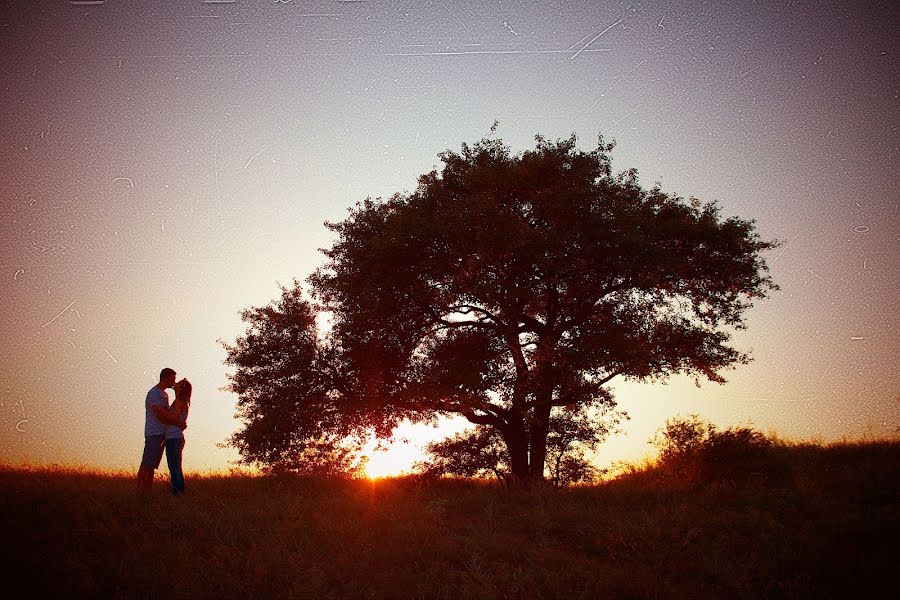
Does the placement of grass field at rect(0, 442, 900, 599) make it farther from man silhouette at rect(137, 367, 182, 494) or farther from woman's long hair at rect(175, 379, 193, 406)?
woman's long hair at rect(175, 379, 193, 406)

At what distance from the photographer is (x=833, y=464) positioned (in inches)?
561

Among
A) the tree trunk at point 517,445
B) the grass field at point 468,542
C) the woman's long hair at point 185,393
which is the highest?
the woman's long hair at point 185,393

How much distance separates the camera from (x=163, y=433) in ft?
38.4

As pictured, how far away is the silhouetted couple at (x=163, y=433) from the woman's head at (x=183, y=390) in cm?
9

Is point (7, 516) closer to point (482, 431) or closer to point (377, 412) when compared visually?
point (377, 412)

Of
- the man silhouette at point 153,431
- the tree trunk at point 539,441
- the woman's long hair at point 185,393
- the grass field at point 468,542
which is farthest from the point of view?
the tree trunk at point 539,441

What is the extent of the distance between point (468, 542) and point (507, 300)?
7.98 metres

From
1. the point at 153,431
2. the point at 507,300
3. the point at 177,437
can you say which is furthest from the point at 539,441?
the point at 153,431

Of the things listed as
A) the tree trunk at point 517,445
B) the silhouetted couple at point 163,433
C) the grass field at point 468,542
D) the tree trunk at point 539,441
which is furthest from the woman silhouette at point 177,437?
the tree trunk at point 539,441

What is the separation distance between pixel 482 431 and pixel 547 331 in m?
4.07

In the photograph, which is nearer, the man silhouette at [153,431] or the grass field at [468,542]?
the grass field at [468,542]

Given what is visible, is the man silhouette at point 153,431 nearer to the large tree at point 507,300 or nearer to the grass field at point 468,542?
the grass field at point 468,542

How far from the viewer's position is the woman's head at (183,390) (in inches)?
477

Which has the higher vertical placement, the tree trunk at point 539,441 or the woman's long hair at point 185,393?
the woman's long hair at point 185,393
